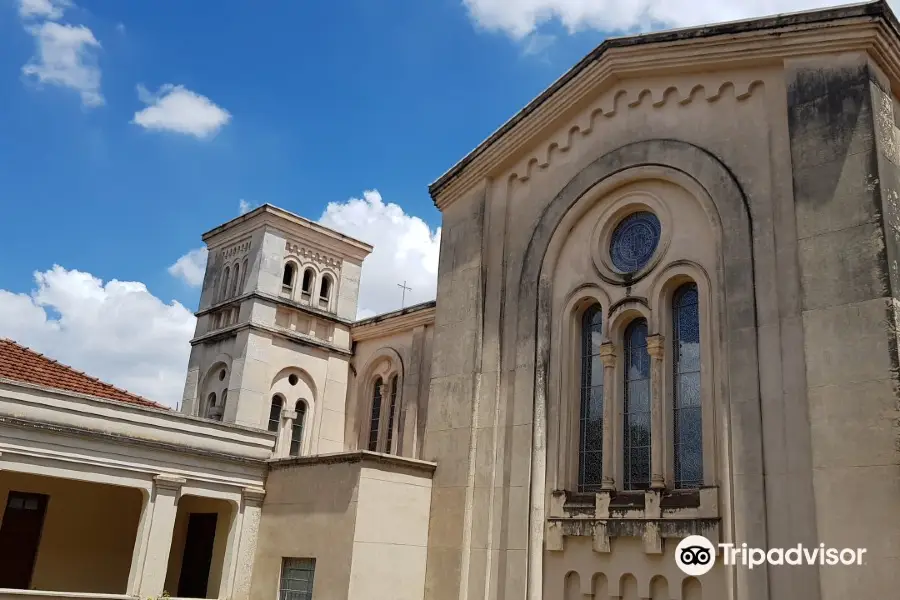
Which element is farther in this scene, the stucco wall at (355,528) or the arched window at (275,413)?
the arched window at (275,413)

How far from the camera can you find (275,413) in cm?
2267

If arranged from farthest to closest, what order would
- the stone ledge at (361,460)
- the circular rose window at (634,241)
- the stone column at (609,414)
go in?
the stone ledge at (361,460) < the circular rose window at (634,241) < the stone column at (609,414)

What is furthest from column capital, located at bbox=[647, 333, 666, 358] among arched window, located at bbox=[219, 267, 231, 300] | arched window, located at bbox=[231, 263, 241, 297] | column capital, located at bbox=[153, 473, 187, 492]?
arched window, located at bbox=[219, 267, 231, 300]

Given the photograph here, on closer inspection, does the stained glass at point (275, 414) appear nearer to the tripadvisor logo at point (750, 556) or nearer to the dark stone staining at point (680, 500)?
the dark stone staining at point (680, 500)

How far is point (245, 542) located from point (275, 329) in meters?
8.34

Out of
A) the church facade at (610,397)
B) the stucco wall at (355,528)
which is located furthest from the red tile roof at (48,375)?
the stucco wall at (355,528)

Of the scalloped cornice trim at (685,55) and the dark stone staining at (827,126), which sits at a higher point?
the scalloped cornice trim at (685,55)

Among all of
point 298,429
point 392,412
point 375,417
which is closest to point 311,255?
point 298,429

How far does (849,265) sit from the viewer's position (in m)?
10.4

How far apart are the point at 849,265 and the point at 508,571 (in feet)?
22.9

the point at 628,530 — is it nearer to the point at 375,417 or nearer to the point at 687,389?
the point at 687,389

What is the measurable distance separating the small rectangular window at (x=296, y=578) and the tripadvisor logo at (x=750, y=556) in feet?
20.9

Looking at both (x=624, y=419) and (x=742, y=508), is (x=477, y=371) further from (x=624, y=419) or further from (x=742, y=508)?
(x=742, y=508)

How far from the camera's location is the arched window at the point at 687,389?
11727 millimetres
